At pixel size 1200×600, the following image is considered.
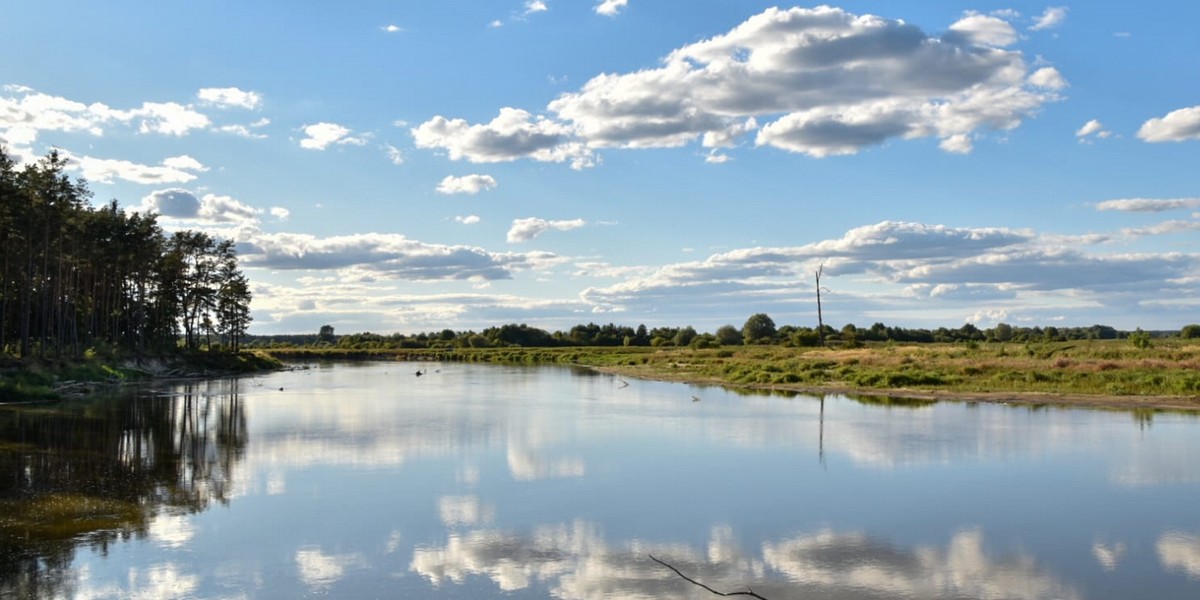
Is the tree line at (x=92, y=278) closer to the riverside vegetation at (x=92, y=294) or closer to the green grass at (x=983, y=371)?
the riverside vegetation at (x=92, y=294)

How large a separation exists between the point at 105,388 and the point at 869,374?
49.5m

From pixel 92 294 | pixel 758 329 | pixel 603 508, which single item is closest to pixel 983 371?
pixel 603 508

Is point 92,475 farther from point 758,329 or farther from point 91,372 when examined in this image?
point 758,329

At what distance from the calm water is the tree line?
25.7 metres

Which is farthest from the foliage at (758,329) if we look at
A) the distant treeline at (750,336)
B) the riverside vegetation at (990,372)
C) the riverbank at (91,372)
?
the riverbank at (91,372)

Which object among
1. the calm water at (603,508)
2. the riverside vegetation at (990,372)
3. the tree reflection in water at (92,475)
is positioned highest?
the riverside vegetation at (990,372)

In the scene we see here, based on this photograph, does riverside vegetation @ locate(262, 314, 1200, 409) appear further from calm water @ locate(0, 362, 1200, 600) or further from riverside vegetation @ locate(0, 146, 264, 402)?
riverside vegetation @ locate(0, 146, 264, 402)

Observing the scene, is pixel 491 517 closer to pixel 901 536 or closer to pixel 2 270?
pixel 901 536

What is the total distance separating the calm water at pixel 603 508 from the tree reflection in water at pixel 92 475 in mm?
91

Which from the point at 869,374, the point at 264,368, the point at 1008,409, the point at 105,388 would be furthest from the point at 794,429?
the point at 264,368

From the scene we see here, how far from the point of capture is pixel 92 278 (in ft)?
246

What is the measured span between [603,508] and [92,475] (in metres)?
13.1

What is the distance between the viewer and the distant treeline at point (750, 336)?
120 metres

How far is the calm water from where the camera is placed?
1208cm
